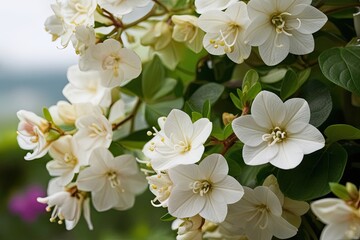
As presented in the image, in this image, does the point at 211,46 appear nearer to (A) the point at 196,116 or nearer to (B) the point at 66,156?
(A) the point at 196,116

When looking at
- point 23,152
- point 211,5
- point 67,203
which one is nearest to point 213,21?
point 211,5

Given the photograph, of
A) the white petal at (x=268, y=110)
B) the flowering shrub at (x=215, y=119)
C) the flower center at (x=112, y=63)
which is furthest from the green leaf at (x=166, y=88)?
the white petal at (x=268, y=110)

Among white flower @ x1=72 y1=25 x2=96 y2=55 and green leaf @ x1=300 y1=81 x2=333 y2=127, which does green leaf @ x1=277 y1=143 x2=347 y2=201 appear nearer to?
green leaf @ x1=300 y1=81 x2=333 y2=127

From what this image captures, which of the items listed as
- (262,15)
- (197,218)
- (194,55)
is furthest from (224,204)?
(194,55)

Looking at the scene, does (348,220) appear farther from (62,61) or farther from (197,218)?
(62,61)

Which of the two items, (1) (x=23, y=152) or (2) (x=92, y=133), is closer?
(2) (x=92, y=133)

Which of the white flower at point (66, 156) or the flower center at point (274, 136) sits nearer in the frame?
the flower center at point (274, 136)

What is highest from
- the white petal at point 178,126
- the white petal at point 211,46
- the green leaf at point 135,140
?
the white petal at point 211,46

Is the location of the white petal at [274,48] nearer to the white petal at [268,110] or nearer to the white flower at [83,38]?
the white petal at [268,110]
